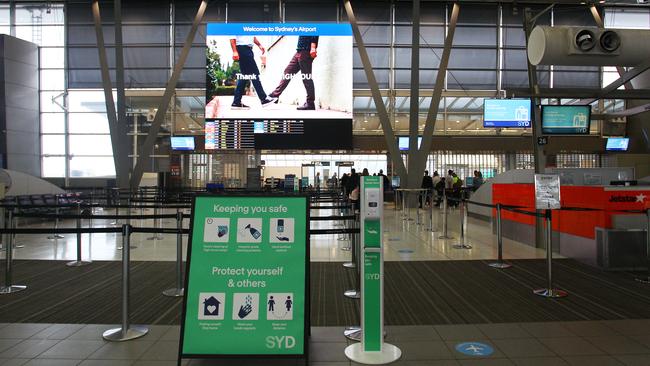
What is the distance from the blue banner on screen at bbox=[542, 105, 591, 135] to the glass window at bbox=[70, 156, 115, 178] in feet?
69.9

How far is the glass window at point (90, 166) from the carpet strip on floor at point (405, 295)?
18426mm

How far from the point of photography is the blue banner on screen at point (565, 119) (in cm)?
877

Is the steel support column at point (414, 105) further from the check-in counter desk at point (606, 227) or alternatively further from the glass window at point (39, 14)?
the glass window at point (39, 14)

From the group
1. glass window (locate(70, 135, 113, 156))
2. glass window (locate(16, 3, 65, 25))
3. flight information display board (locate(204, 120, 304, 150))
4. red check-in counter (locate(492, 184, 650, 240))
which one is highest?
glass window (locate(16, 3, 65, 25))

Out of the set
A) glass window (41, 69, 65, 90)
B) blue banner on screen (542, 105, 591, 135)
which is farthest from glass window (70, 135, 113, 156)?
blue banner on screen (542, 105, 591, 135)

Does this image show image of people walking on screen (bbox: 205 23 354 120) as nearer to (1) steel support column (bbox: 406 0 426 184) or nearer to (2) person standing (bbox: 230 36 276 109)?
(2) person standing (bbox: 230 36 276 109)

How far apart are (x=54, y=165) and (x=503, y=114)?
21.7 m

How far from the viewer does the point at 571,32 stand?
7.03 m

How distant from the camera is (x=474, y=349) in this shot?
3.56 m

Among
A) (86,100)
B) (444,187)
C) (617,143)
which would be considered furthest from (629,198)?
(86,100)

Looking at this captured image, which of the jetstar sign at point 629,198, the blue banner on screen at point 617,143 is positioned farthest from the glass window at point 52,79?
the blue banner on screen at point 617,143

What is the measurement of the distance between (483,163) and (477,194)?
32.4 feet

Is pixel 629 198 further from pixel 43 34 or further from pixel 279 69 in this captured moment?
pixel 43 34

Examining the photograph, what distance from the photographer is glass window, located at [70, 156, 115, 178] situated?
23781 mm
